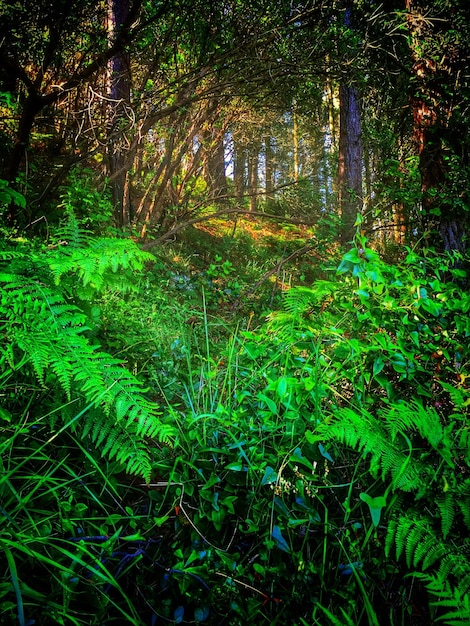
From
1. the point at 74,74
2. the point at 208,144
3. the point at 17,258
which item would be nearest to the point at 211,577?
the point at 17,258

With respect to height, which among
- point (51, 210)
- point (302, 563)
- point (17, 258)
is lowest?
point (302, 563)

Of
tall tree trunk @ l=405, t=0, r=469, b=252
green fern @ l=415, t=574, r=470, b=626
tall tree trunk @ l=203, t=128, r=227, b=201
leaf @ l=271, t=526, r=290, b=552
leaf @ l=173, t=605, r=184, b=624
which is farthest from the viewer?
tall tree trunk @ l=203, t=128, r=227, b=201

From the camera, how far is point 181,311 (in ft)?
13.0

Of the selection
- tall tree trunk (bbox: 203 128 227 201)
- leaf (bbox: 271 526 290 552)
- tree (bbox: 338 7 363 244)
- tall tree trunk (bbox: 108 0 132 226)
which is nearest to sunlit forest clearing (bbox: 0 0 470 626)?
leaf (bbox: 271 526 290 552)

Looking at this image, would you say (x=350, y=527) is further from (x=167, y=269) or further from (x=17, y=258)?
(x=167, y=269)

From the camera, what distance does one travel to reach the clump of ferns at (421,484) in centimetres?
116

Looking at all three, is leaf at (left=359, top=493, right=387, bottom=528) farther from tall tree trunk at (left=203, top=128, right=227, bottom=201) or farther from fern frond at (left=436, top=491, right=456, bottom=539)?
tall tree trunk at (left=203, top=128, right=227, bottom=201)

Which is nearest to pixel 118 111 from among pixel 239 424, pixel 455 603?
pixel 239 424

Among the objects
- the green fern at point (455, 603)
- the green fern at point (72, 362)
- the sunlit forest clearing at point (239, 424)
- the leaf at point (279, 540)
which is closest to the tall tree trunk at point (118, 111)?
the sunlit forest clearing at point (239, 424)

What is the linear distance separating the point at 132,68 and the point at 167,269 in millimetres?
2643

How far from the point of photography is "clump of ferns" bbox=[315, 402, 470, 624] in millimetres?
1161

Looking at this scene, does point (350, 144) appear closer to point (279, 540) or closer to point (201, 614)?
point (279, 540)

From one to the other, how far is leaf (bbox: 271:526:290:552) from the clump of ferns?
0.32m

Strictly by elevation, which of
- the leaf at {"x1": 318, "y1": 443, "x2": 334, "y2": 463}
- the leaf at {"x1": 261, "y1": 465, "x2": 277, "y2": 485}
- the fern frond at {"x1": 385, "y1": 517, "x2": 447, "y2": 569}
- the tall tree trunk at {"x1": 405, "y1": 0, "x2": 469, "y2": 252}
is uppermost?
the tall tree trunk at {"x1": 405, "y1": 0, "x2": 469, "y2": 252}
